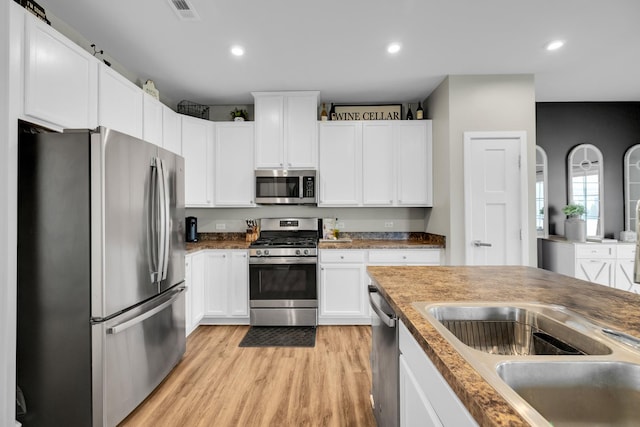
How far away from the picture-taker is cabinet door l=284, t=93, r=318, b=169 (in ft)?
11.9

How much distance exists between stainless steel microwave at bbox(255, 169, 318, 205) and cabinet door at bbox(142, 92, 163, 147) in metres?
1.10

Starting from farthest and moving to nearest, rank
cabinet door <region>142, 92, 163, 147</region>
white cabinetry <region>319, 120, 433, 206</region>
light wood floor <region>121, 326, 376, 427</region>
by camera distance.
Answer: white cabinetry <region>319, 120, 433, 206</region>, cabinet door <region>142, 92, 163, 147</region>, light wood floor <region>121, 326, 376, 427</region>

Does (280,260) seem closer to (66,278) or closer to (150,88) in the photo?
(66,278)

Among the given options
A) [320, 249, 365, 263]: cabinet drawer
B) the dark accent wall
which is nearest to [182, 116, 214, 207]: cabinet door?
[320, 249, 365, 263]: cabinet drawer

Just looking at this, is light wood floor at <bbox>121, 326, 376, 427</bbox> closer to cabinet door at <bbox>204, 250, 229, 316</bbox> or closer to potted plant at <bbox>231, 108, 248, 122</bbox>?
cabinet door at <bbox>204, 250, 229, 316</bbox>

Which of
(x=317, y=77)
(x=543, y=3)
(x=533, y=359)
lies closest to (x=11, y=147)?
(x=533, y=359)

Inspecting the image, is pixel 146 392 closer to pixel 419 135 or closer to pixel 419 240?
pixel 419 240

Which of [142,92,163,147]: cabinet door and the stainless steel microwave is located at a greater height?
[142,92,163,147]: cabinet door

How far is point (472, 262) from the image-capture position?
319 centimetres

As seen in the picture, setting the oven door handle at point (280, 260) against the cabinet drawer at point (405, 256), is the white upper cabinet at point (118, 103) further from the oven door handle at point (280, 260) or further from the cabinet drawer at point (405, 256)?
the cabinet drawer at point (405, 256)

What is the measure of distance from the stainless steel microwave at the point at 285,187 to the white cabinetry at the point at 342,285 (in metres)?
0.70

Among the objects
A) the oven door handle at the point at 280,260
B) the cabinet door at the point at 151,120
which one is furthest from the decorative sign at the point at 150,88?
the oven door handle at the point at 280,260

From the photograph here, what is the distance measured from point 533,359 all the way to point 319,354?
230 cm

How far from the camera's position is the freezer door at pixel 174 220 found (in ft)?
7.45
